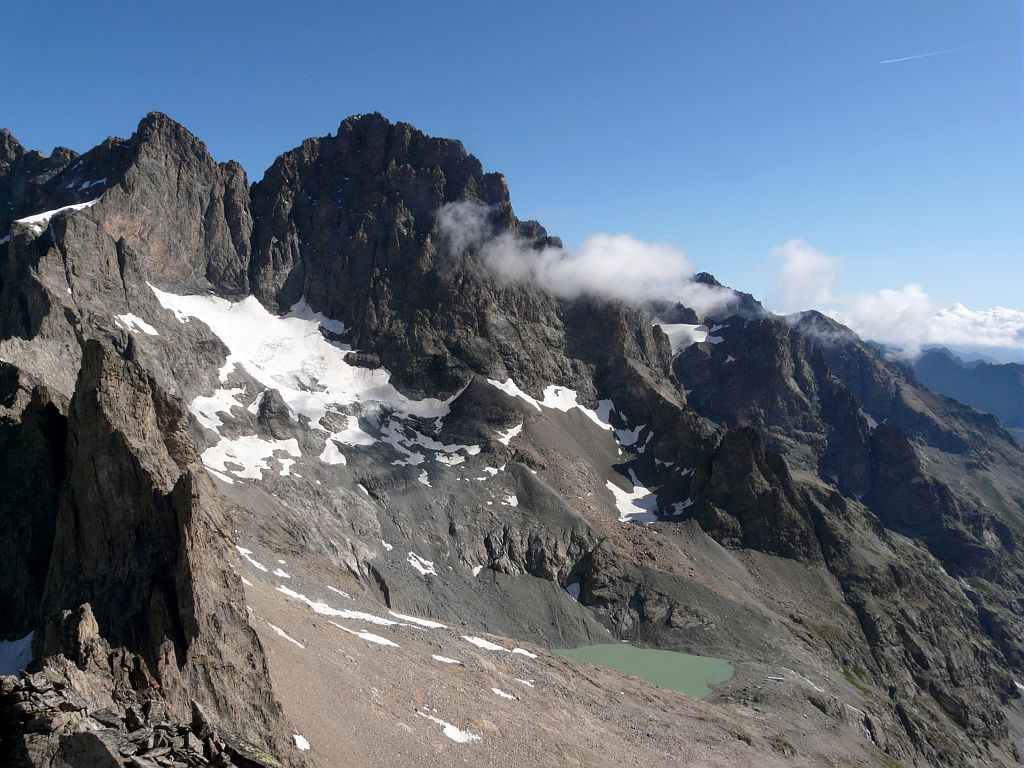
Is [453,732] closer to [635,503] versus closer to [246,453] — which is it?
[246,453]

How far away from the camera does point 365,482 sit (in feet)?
408

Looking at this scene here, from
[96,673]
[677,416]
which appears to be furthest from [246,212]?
[96,673]

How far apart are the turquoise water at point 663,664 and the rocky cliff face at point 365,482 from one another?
3029 millimetres

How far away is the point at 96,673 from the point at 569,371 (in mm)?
158426

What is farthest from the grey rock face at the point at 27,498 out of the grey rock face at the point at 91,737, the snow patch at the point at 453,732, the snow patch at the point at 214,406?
the snow patch at the point at 214,406

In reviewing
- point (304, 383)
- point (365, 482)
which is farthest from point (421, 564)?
point (304, 383)

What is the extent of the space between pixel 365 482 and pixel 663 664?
54046 mm

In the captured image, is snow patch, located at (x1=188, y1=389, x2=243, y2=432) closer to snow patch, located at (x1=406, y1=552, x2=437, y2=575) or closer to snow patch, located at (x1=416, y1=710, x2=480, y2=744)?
snow patch, located at (x1=406, y1=552, x2=437, y2=575)

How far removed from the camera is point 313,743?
40156mm

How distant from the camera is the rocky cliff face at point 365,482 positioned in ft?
141

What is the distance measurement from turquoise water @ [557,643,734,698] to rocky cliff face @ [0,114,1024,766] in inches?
119

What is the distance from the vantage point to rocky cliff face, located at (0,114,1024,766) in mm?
43031

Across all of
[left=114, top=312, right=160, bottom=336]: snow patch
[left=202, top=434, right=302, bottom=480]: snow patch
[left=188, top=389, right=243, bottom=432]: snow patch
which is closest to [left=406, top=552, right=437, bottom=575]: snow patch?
[left=202, top=434, right=302, bottom=480]: snow patch

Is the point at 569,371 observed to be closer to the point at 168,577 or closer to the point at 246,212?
the point at 246,212
